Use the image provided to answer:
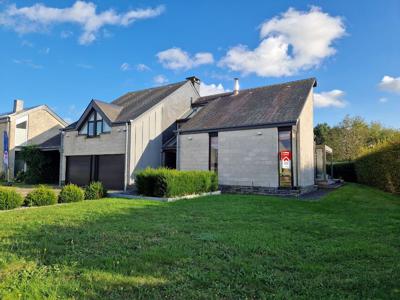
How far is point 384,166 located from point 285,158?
6199 mm

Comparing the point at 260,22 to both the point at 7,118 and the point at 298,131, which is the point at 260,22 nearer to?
the point at 298,131

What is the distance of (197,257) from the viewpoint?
14.4ft

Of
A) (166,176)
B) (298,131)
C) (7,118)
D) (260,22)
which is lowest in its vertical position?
(166,176)

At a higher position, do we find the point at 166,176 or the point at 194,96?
the point at 194,96

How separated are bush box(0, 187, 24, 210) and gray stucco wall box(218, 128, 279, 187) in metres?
Answer: 10.1

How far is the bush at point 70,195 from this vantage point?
11.2m

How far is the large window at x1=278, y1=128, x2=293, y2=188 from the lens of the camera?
1461cm

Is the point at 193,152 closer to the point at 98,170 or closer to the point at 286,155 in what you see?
the point at 286,155

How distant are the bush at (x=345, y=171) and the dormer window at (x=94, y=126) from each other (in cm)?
1957

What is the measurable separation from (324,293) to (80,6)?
40.6ft

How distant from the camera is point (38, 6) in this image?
11.4 metres

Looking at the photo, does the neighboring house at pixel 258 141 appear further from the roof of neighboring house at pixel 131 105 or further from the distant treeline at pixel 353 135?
the distant treeline at pixel 353 135

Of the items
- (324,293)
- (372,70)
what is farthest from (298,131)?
(324,293)

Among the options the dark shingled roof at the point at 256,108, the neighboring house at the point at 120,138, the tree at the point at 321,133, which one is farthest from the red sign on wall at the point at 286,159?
the tree at the point at 321,133
